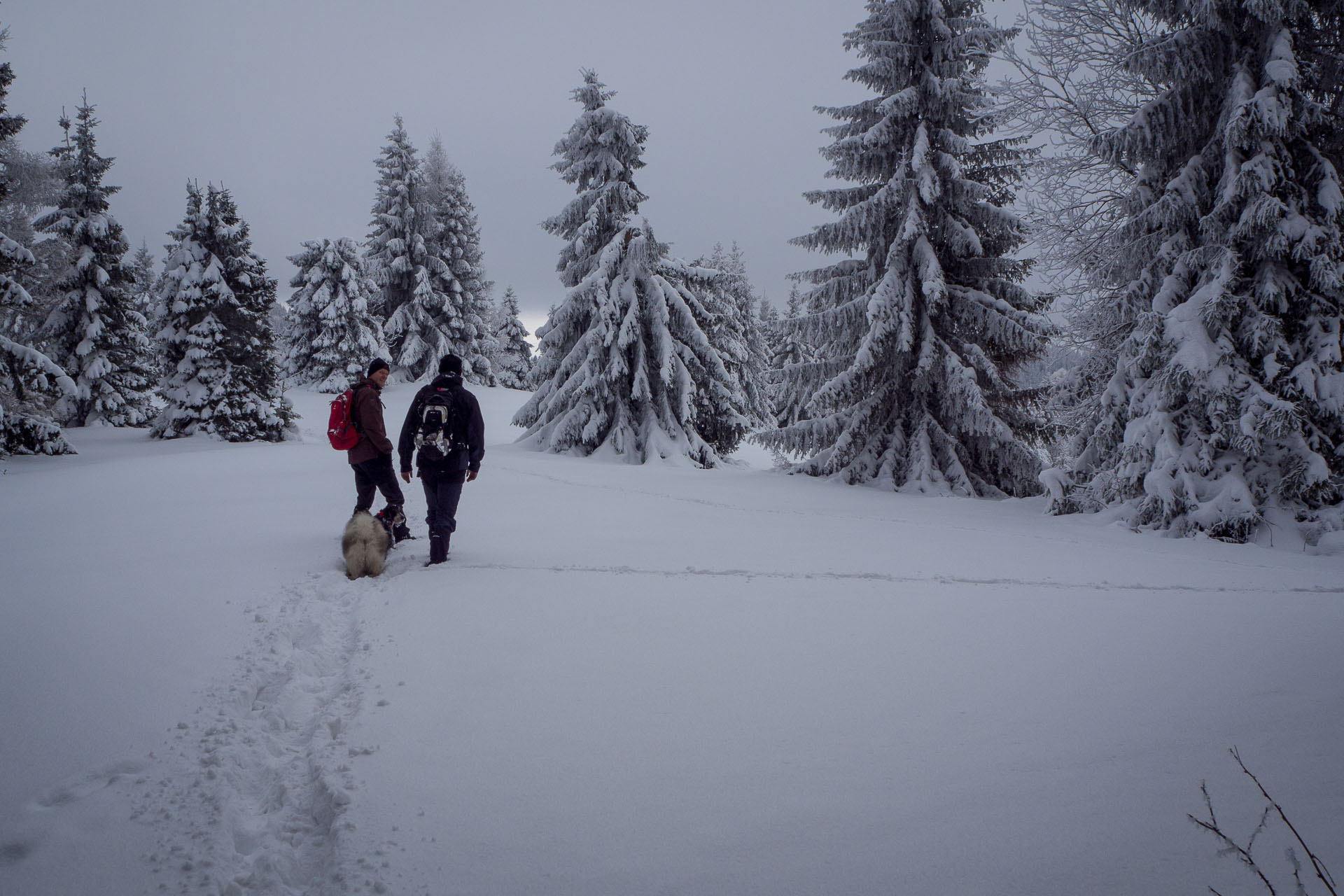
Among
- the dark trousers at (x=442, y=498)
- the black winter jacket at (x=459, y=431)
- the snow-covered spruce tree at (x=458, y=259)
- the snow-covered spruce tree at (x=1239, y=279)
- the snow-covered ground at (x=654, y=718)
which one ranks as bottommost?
the snow-covered ground at (x=654, y=718)

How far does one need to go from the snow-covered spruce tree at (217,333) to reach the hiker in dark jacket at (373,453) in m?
16.8

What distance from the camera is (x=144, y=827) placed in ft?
7.68

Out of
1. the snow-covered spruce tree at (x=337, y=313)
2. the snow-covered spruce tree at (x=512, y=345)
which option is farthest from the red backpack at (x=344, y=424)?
the snow-covered spruce tree at (x=512, y=345)

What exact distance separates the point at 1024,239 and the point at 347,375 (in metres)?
29.7

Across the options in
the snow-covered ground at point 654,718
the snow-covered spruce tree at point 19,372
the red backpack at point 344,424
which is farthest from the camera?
the snow-covered spruce tree at point 19,372

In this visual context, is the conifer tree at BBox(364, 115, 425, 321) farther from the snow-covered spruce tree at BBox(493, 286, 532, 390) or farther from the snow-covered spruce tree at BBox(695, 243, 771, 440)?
the snow-covered spruce tree at BBox(695, 243, 771, 440)

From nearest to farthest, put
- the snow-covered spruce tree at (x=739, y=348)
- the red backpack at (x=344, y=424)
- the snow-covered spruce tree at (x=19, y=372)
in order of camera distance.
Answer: the red backpack at (x=344, y=424) → the snow-covered spruce tree at (x=19, y=372) → the snow-covered spruce tree at (x=739, y=348)

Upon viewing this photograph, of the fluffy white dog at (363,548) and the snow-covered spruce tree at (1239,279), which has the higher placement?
the snow-covered spruce tree at (1239,279)

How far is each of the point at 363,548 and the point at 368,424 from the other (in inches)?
62.7

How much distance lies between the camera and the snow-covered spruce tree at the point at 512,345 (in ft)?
147

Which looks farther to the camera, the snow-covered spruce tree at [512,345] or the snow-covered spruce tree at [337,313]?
the snow-covered spruce tree at [512,345]

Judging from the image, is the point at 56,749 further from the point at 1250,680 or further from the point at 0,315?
the point at 0,315

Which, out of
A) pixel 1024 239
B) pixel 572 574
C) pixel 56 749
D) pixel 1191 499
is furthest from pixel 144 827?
pixel 1024 239

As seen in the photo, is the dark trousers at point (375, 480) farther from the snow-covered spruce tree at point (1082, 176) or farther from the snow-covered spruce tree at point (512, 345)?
the snow-covered spruce tree at point (512, 345)
